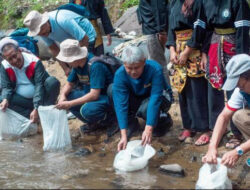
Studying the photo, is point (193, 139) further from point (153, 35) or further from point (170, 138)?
point (153, 35)

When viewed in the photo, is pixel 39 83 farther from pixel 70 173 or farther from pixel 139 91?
pixel 70 173

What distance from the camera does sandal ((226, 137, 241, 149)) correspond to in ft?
14.4

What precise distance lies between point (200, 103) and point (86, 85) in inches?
56.3

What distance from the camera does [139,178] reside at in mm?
3939

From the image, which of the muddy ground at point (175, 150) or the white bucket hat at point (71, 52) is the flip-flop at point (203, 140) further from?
the white bucket hat at point (71, 52)

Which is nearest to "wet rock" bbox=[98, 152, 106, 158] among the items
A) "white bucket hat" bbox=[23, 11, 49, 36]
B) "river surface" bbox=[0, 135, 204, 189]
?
"river surface" bbox=[0, 135, 204, 189]

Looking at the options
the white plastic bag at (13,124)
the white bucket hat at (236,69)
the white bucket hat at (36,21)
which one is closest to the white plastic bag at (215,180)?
the white bucket hat at (236,69)

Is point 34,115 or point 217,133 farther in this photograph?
point 34,115

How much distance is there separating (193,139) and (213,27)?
125 centimetres

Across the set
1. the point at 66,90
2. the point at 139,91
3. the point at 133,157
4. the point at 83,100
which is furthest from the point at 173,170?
the point at 66,90

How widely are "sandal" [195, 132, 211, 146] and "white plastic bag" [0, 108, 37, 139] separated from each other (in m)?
2.22

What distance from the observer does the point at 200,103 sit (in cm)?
460

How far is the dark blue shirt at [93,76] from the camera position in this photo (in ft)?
16.1

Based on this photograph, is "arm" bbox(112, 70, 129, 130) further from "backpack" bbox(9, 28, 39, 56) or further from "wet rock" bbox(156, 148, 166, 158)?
"backpack" bbox(9, 28, 39, 56)
